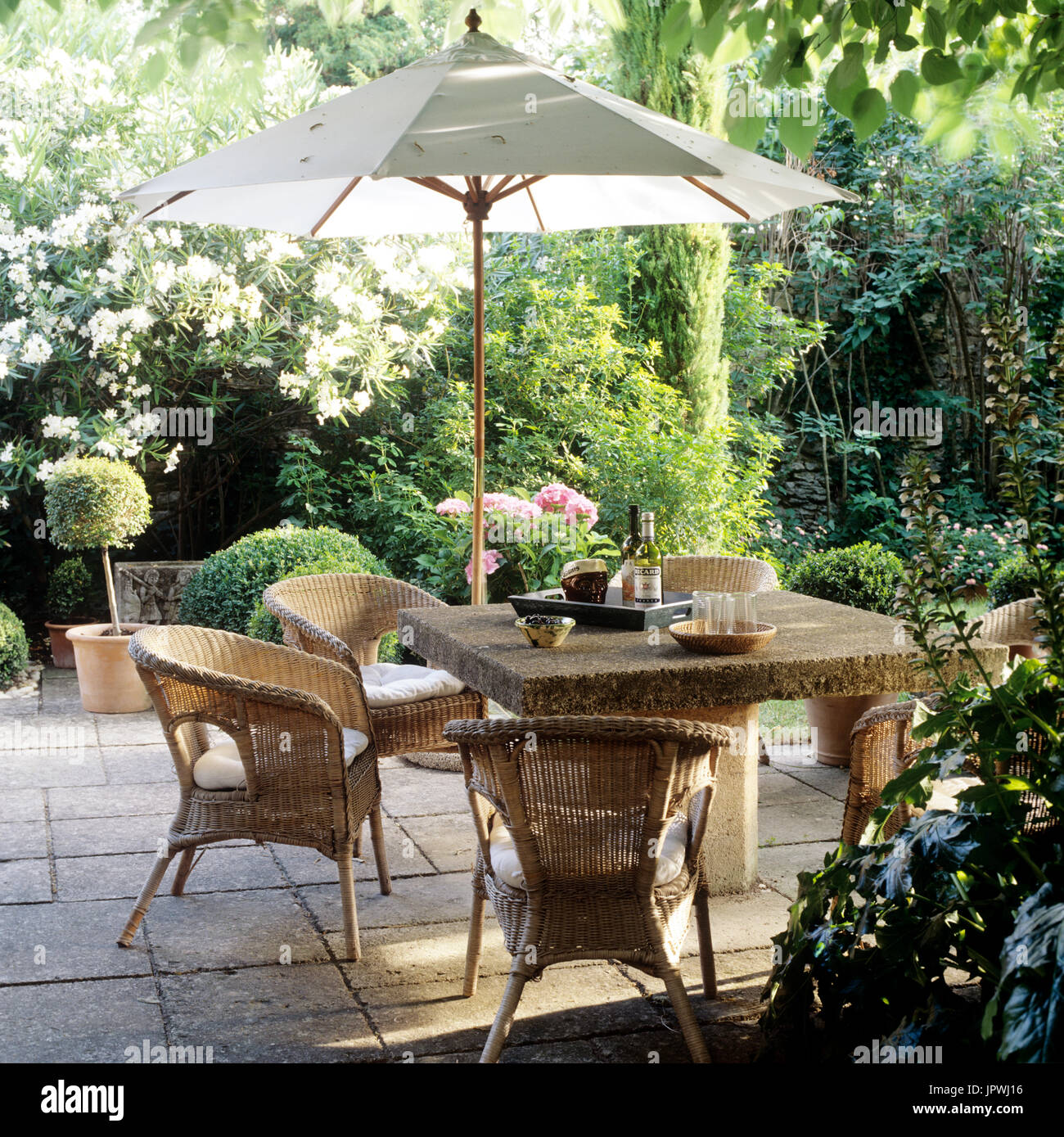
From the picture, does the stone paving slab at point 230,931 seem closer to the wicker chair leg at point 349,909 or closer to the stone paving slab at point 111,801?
the wicker chair leg at point 349,909

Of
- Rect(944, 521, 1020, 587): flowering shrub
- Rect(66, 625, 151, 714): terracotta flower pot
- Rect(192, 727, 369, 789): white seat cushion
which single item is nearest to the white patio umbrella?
Rect(192, 727, 369, 789): white seat cushion

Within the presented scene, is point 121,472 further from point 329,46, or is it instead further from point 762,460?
point 329,46

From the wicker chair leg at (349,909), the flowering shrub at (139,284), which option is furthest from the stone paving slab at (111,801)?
the flowering shrub at (139,284)

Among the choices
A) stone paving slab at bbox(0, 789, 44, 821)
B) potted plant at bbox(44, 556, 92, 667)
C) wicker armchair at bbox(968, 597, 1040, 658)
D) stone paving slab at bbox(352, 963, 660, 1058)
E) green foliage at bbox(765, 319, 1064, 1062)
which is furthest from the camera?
potted plant at bbox(44, 556, 92, 667)

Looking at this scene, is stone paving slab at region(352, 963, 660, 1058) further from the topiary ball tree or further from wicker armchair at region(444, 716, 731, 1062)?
the topiary ball tree

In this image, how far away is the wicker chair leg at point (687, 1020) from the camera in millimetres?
2400

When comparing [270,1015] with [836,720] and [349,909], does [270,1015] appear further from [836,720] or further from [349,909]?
Answer: [836,720]

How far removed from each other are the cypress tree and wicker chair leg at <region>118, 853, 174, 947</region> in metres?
4.63

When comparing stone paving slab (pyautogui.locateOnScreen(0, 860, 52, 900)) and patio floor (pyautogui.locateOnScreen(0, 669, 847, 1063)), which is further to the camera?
stone paving slab (pyautogui.locateOnScreen(0, 860, 52, 900))

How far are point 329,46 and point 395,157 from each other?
38.7 feet

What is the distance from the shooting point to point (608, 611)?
11.1 feet

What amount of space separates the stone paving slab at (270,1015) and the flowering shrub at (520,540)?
7.32 ft

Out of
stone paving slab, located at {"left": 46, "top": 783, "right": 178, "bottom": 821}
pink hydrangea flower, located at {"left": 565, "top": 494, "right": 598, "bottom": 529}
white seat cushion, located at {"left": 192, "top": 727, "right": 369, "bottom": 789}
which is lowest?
stone paving slab, located at {"left": 46, "top": 783, "right": 178, "bottom": 821}

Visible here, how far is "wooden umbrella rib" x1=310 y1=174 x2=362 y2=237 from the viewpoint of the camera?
4199 mm
